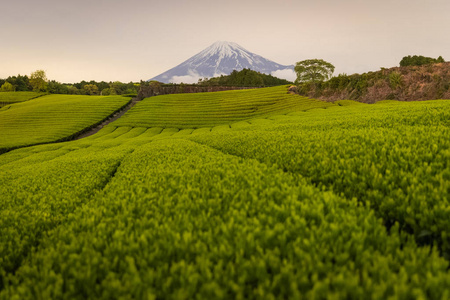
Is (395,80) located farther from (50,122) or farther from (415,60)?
(50,122)

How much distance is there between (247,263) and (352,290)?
0.78m

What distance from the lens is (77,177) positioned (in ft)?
22.9

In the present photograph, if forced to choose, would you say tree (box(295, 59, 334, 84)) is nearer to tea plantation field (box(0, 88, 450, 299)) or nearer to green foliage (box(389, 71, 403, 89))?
green foliage (box(389, 71, 403, 89))

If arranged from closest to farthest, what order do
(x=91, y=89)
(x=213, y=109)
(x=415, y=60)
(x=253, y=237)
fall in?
1. (x=253, y=237)
2. (x=213, y=109)
3. (x=415, y=60)
4. (x=91, y=89)

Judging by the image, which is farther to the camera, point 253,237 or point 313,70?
point 313,70

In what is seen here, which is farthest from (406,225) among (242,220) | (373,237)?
(242,220)

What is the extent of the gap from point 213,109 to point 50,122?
3011 cm

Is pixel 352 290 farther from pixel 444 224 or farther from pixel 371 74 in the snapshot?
pixel 371 74

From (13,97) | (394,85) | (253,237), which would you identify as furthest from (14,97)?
(394,85)

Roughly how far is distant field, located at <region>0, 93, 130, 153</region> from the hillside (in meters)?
47.5

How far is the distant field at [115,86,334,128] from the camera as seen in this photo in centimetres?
3699

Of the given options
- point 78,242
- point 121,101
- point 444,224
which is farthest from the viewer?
point 121,101

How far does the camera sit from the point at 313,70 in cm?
8244

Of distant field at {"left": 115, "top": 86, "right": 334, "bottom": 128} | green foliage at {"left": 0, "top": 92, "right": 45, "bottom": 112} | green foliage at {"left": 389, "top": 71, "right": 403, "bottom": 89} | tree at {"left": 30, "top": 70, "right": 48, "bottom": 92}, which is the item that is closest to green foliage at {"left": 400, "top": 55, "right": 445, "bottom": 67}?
green foliage at {"left": 389, "top": 71, "right": 403, "bottom": 89}
